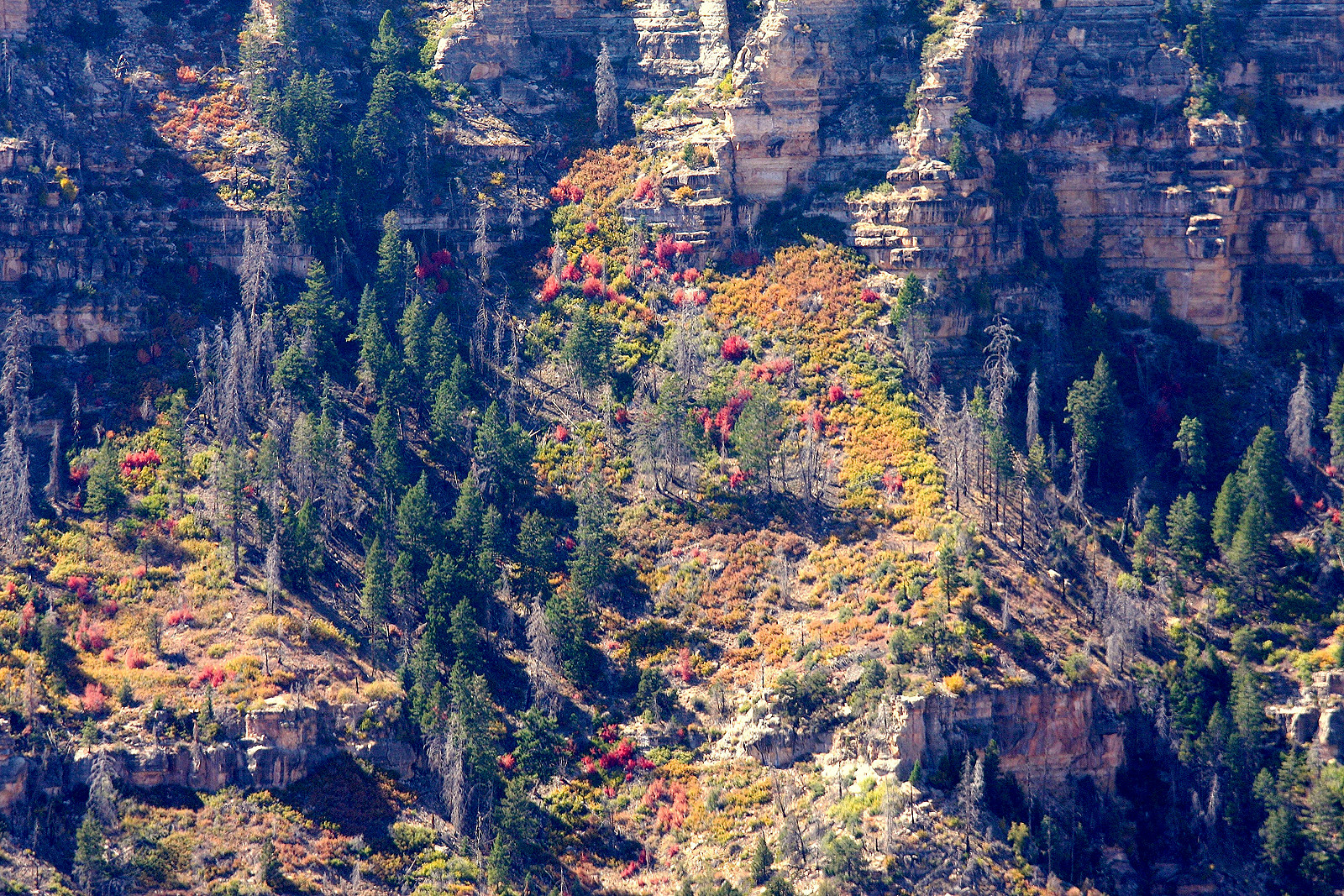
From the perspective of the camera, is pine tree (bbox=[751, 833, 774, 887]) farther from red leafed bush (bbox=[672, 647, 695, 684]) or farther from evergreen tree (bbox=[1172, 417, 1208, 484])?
evergreen tree (bbox=[1172, 417, 1208, 484])

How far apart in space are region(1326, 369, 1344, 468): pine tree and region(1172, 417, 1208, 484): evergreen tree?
329 inches

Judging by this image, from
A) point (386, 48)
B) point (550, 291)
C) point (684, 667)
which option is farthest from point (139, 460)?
point (386, 48)

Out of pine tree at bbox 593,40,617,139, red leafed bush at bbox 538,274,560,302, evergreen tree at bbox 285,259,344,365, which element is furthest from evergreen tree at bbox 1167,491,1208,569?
evergreen tree at bbox 285,259,344,365

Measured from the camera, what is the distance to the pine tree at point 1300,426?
130 meters

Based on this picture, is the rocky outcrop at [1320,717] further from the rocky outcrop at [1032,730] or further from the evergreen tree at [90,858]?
the evergreen tree at [90,858]

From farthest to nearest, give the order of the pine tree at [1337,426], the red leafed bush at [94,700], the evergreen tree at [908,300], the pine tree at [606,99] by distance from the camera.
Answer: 1. the pine tree at [606,99]
2. the evergreen tree at [908,300]
3. the pine tree at [1337,426]
4. the red leafed bush at [94,700]

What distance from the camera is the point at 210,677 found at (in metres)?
116

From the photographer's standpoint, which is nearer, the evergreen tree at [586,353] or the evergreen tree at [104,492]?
the evergreen tree at [104,492]

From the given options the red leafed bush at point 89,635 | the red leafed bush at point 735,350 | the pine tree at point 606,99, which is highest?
the pine tree at point 606,99

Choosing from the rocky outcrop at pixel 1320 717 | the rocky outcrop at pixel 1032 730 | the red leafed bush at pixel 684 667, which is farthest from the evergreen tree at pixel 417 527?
the rocky outcrop at pixel 1320 717

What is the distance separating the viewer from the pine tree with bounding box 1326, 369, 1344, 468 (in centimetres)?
12862

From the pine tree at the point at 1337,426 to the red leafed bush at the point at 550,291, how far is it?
55631mm

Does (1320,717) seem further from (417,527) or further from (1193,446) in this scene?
(417,527)

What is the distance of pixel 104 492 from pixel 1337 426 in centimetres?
8209
